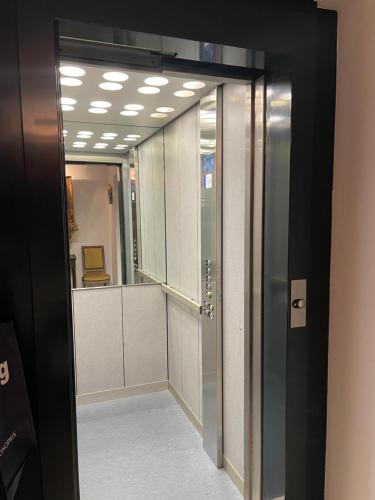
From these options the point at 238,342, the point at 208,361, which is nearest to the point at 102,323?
the point at 208,361

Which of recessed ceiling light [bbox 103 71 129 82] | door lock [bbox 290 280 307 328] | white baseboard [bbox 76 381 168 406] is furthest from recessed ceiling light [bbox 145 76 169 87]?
white baseboard [bbox 76 381 168 406]

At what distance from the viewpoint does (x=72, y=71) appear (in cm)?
168

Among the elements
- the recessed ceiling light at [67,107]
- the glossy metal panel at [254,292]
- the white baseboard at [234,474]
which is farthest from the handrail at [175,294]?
the recessed ceiling light at [67,107]

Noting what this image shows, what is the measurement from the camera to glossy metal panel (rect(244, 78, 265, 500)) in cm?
139

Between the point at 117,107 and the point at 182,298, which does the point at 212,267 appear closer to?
the point at 182,298

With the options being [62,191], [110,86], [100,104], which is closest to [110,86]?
[110,86]

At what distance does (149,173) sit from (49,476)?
2400 millimetres

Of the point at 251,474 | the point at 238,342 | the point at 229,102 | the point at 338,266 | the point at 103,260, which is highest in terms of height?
the point at 229,102

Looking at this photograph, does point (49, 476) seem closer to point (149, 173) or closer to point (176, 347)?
point (176, 347)

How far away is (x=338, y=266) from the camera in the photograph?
1239mm

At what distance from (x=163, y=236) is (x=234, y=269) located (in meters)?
1.24

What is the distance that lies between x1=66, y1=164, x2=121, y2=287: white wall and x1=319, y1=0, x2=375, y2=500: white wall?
2046 millimetres

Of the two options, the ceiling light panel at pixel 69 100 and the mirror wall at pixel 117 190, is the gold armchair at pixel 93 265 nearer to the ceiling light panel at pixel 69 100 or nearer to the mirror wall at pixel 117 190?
the mirror wall at pixel 117 190

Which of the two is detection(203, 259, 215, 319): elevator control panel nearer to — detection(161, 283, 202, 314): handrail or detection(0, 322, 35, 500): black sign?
detection(161, 283, 202, 314): handrail
